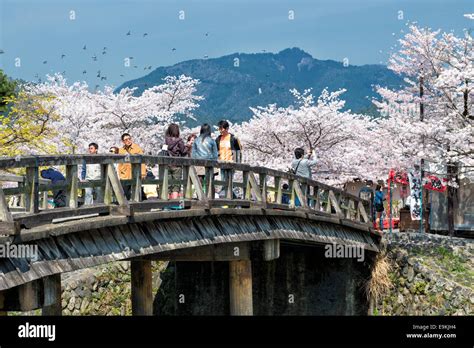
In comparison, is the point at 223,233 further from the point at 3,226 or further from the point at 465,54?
the point at 465,54

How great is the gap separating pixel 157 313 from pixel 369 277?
698 cm

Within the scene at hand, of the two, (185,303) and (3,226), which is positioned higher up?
(3,226)

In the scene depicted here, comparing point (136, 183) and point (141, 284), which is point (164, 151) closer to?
point (136, 183)

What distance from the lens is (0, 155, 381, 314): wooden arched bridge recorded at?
11.4 metres

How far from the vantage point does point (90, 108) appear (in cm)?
4116

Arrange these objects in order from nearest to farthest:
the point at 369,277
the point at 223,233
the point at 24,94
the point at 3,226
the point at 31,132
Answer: the point at 3,226 < the point at 223,233 < the point at 369,277 < the point at 31,132 < the point at 24,94

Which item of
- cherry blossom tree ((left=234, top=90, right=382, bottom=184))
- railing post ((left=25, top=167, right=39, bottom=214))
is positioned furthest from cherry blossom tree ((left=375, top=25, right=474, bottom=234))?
railing post ((left=25, top=167, right=39, bottom=214))

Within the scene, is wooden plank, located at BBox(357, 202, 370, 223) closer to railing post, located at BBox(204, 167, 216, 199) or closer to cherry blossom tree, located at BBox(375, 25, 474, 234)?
cherry blossom tree, located at BBox(375, 25, 474, 234)

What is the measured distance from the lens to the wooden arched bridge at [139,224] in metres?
11.4

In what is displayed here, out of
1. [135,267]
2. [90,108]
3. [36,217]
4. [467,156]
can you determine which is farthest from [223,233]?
[90,108]

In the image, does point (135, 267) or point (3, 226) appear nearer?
point (3, 226)

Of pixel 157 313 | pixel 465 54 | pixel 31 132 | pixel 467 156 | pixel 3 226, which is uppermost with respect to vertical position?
pixel 465 54

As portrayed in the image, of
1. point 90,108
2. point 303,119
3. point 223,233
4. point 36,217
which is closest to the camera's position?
point 36,217

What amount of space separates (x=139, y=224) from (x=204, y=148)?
312cm
